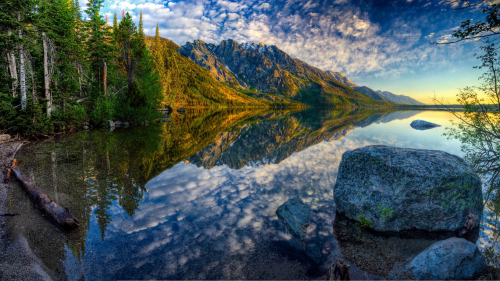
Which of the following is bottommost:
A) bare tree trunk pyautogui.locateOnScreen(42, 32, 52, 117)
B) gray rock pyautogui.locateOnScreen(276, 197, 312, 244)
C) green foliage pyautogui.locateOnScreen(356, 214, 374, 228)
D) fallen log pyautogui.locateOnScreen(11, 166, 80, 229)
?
fallen log pyautogui.locateOnScreen(11, 166, 80, 229)

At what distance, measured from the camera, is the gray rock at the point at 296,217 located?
7.02 meters

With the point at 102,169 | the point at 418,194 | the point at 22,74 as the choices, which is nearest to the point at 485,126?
the point at 418,194

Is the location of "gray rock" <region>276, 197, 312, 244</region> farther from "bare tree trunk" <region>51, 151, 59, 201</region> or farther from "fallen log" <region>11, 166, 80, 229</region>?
"bare tree trunk" <region>51, 151, 59, 201</region>

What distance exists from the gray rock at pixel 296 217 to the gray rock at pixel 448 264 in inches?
104

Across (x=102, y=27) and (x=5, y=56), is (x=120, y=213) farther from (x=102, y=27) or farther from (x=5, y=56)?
(x=102, y=27)

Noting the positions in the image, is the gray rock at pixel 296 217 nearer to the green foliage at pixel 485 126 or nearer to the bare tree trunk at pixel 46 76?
the green foliage at pixel 485 126

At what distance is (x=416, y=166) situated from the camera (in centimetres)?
709

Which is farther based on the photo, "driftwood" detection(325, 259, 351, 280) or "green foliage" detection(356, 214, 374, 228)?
"green foliage" detection(356, 214, 374, 228)

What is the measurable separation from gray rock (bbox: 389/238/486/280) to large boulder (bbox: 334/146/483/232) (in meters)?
1.91

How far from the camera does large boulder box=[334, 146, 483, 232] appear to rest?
6.83m

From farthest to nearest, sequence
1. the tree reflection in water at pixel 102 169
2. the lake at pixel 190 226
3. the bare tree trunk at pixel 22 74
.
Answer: the bare tree trunk at pixel 22 74 → the tree reflection in water at pixel 102 169 → the lake at pixel 190 226

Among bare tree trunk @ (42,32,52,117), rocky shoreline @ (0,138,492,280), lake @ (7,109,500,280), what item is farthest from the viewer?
bare tree trunk @ (42,32,52,117)

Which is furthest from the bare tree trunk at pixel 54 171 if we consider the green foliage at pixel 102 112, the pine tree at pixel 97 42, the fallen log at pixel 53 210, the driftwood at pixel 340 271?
the pine tree at pixel 97 42

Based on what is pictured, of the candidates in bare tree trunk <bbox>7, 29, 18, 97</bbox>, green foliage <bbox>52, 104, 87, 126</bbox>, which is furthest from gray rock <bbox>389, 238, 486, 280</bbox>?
green foliage <bbox>52, 104, 87, 126</bbox>
